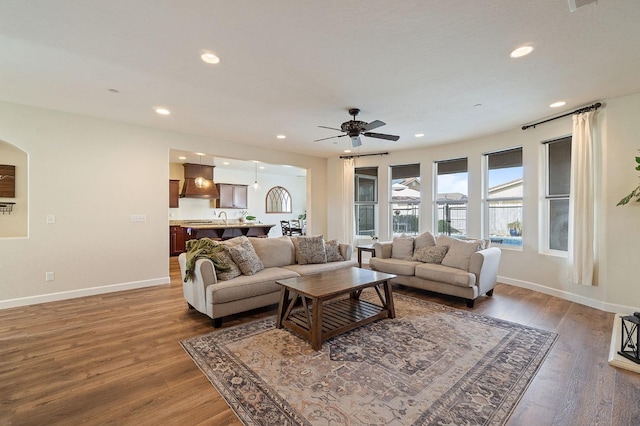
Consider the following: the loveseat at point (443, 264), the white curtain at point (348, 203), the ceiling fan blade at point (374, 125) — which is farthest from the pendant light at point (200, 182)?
the ceiling fan blade at point (374, 125)

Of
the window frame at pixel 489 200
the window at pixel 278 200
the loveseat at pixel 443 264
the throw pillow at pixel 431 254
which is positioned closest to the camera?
the loveseat at pixel 443 264

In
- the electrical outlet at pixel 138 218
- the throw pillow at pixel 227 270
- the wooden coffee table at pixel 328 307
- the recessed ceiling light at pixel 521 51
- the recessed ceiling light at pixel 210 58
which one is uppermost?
the recessed ceiling light at pixel 521 51

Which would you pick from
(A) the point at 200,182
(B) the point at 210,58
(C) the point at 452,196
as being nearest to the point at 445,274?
(C) the point at 452,196

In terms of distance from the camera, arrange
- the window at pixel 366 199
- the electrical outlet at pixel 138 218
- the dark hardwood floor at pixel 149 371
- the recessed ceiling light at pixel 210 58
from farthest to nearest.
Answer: the window at pixel 366 199 < the electrical outlet at pixel 138 218 < the recessed ceiling light at pixel 210 58 < the dark hardwood floor at pixel 149 371

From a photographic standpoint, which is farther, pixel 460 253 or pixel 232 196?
pixel 232 196

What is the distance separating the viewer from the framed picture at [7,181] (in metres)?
4.02

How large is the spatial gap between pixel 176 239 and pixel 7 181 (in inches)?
166

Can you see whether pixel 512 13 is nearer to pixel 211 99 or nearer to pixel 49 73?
Result: pixel 211 99

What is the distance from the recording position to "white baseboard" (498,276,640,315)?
3.67 metres

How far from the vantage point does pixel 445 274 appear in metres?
4.08

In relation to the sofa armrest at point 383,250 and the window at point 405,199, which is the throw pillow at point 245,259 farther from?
the window at point 405,199

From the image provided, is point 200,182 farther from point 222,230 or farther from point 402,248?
point 402,248

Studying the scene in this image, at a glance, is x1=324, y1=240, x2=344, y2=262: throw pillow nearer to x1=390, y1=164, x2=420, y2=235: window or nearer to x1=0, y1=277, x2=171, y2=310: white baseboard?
x1=390, y1=164, x2=420, y2=235: window

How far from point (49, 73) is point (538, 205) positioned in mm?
6952
